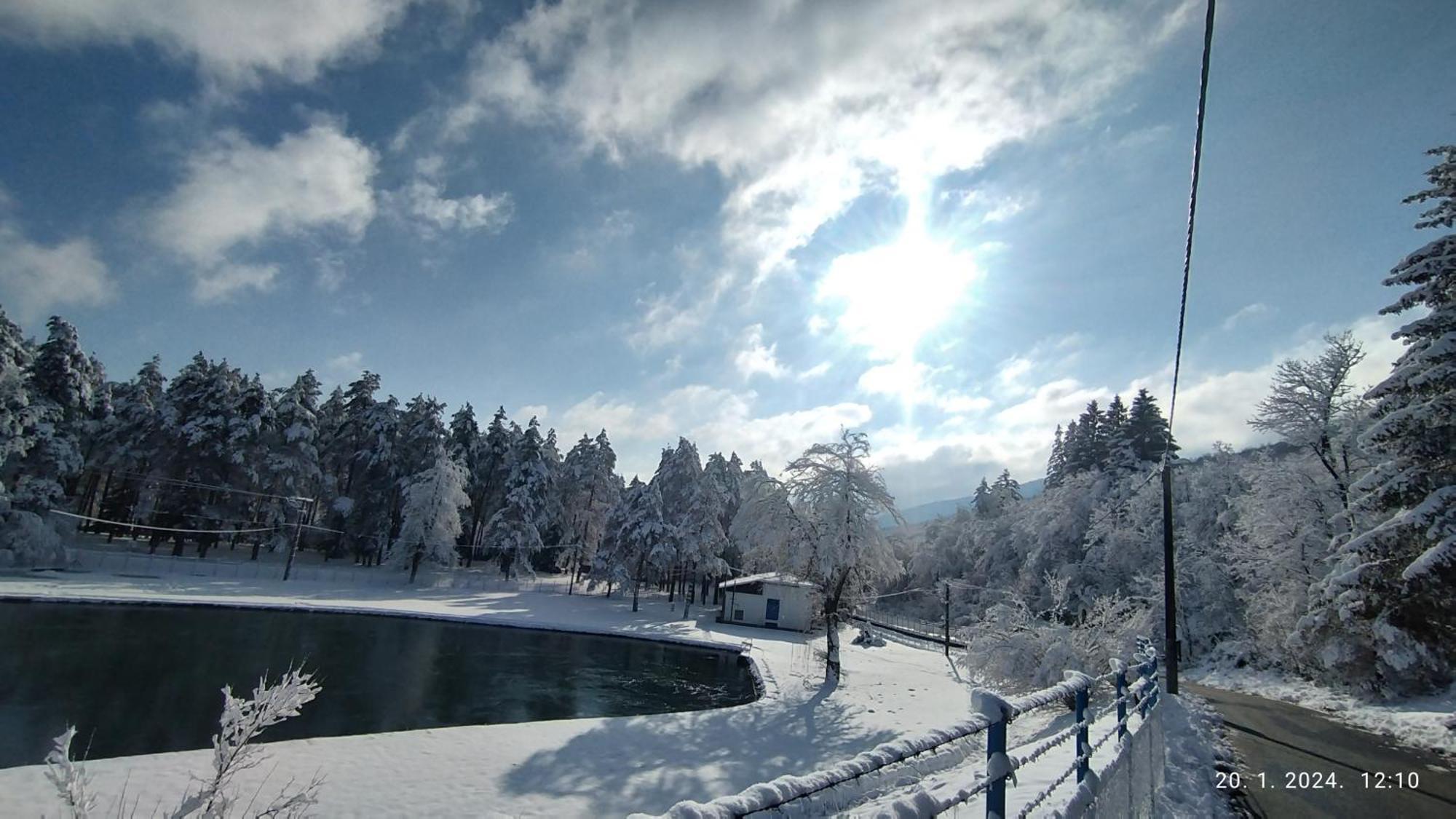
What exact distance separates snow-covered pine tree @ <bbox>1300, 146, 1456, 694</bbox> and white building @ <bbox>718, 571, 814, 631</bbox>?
3203 cm

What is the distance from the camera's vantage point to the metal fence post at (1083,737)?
16.0ft

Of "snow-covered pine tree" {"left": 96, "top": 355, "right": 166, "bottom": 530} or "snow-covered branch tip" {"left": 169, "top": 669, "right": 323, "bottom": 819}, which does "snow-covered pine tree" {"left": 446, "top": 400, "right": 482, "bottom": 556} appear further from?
"snow-covered branch tip" {"left": 169, "top": 669, "right": 323, "bottom": 819}

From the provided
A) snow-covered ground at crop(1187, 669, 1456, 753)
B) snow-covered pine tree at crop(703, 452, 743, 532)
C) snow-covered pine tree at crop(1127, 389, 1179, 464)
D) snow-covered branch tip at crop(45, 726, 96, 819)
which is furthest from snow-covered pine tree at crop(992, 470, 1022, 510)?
snow-covered branch tip at crop(45, 726, 96, 819)

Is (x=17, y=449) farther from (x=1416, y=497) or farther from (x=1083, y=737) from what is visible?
(x=1416, y=497)

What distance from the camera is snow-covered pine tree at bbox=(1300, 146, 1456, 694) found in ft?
40.7

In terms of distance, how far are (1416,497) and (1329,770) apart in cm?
779

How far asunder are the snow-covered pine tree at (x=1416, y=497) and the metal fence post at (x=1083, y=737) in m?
12.5

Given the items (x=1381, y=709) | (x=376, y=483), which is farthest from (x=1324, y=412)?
(x=376, y=483)

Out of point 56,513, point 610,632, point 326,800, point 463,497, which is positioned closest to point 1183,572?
point 610,632

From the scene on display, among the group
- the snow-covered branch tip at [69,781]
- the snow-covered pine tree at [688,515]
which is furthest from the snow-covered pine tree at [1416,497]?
the snow-covered pine tree at [688,515]

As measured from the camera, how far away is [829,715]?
18.2m

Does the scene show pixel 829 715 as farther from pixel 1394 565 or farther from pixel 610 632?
pixel 610 632

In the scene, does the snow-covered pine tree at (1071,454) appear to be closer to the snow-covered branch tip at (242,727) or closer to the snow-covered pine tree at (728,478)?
the snow-covered pine tree at (728,478)

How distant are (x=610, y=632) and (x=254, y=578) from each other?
27.3m
